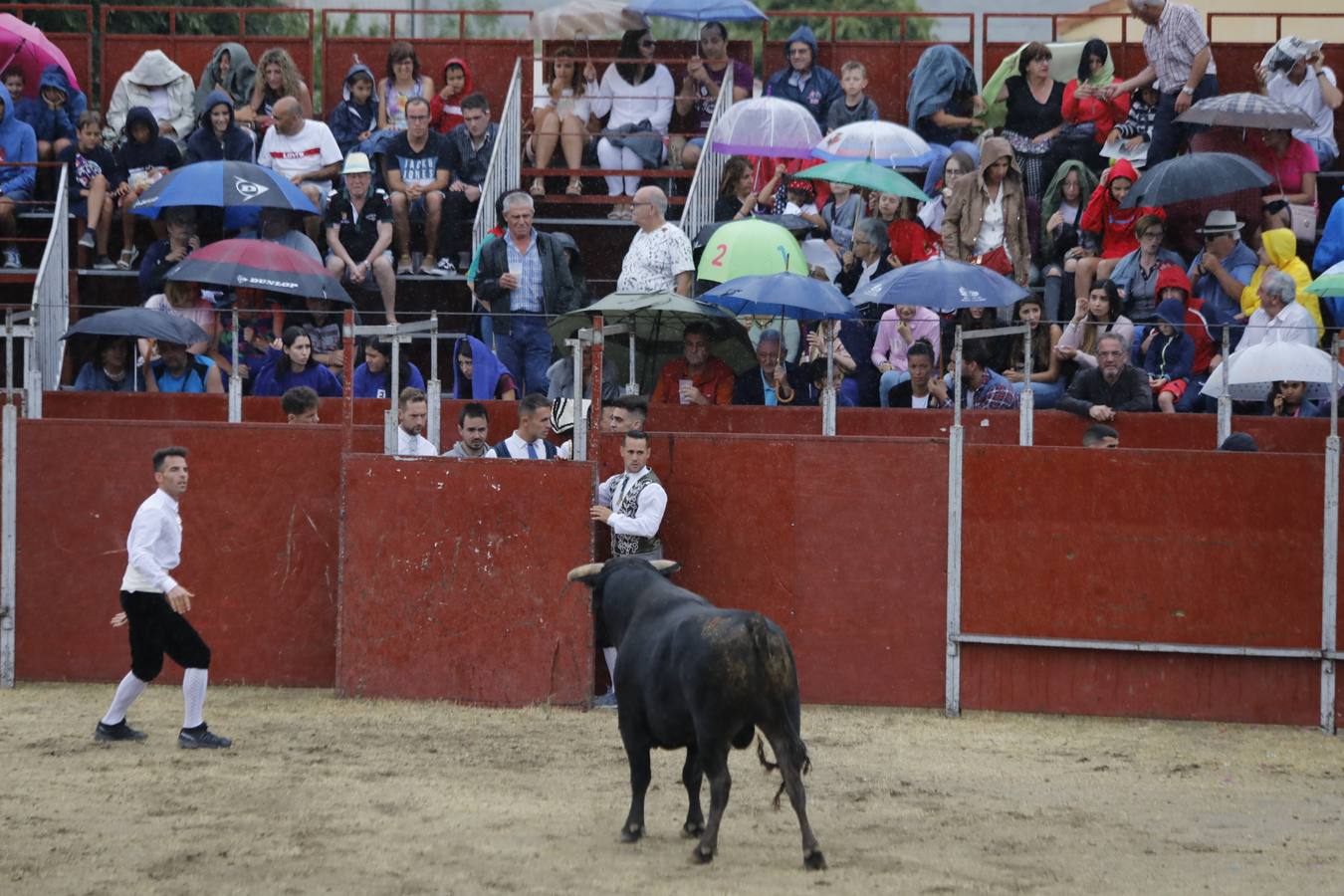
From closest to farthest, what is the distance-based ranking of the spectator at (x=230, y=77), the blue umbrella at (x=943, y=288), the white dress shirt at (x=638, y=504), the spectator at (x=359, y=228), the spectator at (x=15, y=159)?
the white dress shirt at (x=638, y=504) → the blue umbrella at (x=943, y=288) → the spectator at (x=359, y=228) → the spectator at (x=15, y=159) → the spectator at (x=230, y=77)

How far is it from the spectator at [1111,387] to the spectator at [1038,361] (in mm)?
374

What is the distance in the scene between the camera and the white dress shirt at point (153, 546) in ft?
32.3

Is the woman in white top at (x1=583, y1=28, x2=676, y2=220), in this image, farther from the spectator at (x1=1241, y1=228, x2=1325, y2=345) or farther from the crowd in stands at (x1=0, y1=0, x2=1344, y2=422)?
the spectator at (x1=1241, y1=228, x2=1325, y2=345)

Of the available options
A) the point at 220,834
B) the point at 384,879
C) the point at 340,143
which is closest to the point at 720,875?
the point at 384,879

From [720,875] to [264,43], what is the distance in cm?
1467

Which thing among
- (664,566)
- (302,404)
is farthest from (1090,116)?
(664,566)

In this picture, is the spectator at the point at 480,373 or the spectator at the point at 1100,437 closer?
the spectator at the point at 1100,437

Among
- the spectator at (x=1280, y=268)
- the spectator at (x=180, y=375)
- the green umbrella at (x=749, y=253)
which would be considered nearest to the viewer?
the green umbrella at (x=749, y=253)

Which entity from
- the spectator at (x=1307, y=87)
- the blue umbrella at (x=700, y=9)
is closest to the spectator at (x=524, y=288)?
the blue umbrella at (x=700, y=9)

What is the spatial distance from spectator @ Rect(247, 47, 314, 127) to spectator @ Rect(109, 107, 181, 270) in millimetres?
1043

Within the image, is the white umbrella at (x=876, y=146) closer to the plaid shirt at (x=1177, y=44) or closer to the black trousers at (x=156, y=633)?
the plaid shirt at (x=1177, y=44)

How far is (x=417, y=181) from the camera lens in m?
16.7

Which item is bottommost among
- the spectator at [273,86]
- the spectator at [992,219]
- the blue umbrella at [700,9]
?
the spectator at [992,219]

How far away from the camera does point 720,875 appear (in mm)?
7512
